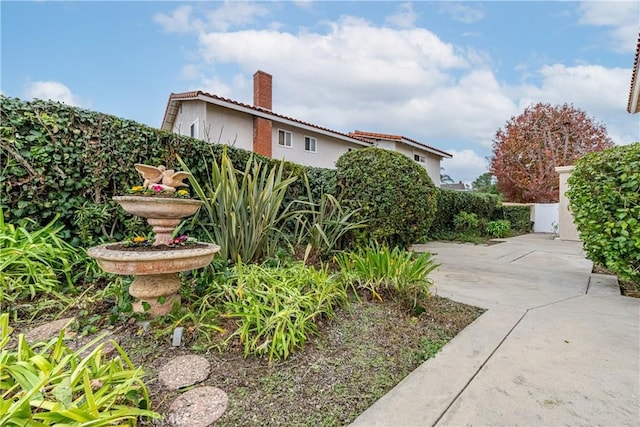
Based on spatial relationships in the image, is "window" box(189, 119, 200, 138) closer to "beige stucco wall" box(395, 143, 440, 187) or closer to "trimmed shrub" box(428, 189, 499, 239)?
"trimmed shrub" box(428, 189, 499, 239)

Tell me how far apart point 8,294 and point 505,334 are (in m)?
3.78

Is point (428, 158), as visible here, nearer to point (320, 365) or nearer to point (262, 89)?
point (262, 89)

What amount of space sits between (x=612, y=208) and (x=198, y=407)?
4.35 m

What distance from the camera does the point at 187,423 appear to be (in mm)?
1233

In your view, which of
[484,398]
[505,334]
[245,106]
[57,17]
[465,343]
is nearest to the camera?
[484,398]

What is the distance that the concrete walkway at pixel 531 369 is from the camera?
1332 millimetres

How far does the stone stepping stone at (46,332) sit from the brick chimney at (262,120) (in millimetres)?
8939

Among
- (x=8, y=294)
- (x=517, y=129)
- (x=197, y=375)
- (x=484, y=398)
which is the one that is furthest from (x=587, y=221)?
(x=517, y=129)

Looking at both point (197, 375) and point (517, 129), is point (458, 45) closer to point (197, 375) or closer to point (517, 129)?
point (197, 375)

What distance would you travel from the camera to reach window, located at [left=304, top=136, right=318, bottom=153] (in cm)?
1255

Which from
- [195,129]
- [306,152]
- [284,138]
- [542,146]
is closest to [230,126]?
[195,129]

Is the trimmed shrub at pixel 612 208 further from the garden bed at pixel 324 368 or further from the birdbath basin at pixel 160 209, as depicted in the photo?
the birdbath basin at pixel 160 209

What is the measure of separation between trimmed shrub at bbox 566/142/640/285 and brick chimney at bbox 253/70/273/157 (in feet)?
29.3

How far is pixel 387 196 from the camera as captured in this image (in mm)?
4184
